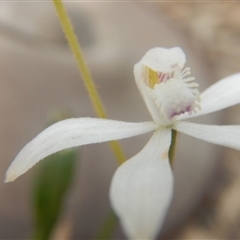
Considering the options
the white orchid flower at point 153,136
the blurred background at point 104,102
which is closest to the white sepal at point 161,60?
the white orchid flower at point 153,136

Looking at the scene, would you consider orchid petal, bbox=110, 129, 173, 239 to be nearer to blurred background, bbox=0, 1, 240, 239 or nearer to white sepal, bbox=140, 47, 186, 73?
white sepal, bbox=140, 47, 186, 73

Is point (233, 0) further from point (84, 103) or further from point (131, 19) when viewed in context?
point (84, 103)

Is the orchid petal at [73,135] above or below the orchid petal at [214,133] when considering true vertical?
above

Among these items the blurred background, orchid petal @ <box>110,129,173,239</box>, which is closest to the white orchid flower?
orchid petal @ <box>110,129,173,239</box>

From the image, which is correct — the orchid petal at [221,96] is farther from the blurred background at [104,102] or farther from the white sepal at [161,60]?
the blurred background at [104,102]

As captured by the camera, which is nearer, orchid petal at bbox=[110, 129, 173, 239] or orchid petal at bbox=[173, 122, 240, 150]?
orchid petal at bbox=[110, 129, 173, 239]

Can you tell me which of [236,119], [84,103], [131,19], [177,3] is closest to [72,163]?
[84,103]

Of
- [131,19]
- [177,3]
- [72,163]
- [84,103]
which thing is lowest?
[72,163]
